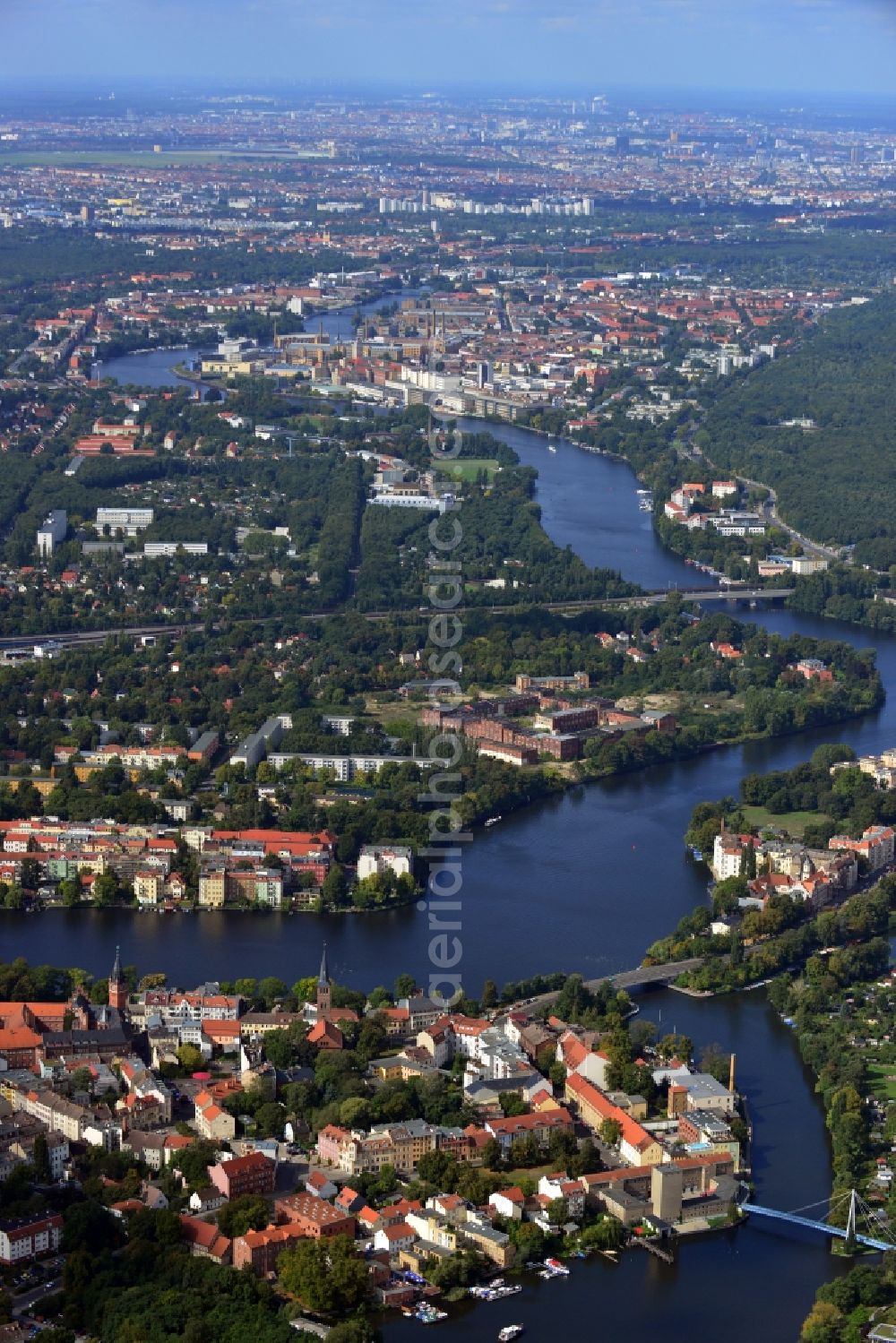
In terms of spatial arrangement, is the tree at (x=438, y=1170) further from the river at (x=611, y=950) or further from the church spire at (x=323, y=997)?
the church spire at (x=323, y=997)

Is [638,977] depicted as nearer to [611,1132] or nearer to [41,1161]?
[611,1132]

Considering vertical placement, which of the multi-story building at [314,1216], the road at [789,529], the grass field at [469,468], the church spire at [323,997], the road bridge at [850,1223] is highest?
the church spire at [323,997]

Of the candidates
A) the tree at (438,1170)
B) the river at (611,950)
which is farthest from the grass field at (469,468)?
the tree at (438,1170)

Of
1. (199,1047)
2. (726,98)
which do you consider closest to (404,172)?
(199,1047)

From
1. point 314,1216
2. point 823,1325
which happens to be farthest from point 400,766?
point 823,1325

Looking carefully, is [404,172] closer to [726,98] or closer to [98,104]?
[98,104]
